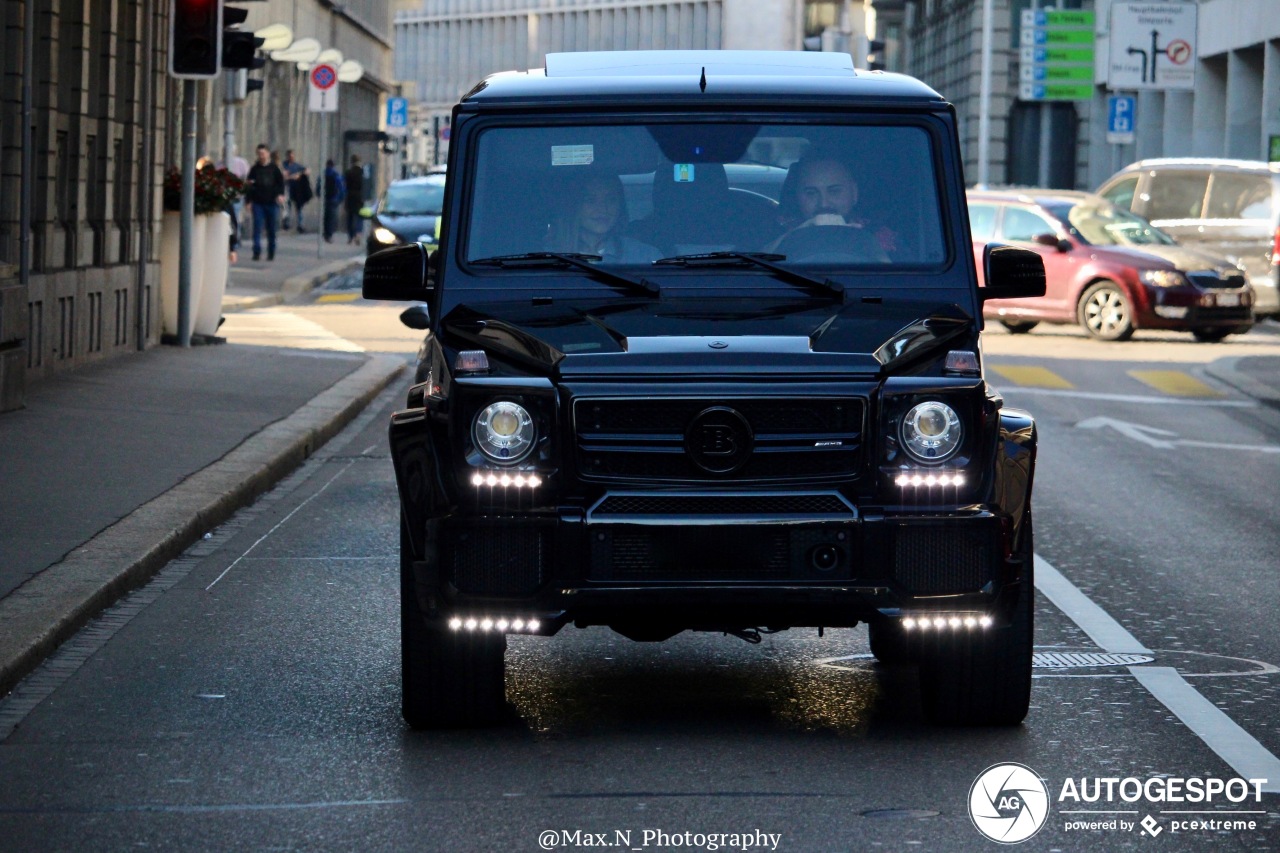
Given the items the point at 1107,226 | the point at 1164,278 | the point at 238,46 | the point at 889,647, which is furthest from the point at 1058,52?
the point at 889,647

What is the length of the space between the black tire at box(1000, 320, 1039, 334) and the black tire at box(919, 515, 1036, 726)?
20.3 meters

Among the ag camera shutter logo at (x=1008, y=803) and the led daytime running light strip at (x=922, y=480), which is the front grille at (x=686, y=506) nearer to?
the led daytime running light strip at (x=922, y=480)

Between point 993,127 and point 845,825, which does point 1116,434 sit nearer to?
point 845,825

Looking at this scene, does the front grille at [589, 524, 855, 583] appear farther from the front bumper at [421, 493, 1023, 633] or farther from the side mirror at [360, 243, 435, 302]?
the side mirror at [360, 243, 435, 302]

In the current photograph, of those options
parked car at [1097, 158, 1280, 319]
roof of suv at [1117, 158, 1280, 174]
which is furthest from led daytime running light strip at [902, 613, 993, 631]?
roof of suv at [1117, 158, 1280, 174]

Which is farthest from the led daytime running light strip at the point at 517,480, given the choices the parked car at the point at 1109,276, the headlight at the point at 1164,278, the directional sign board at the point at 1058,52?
the directional sign board at the point at 1058,52

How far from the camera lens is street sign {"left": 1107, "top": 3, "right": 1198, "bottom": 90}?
41.2 meters

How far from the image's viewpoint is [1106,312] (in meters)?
25.1

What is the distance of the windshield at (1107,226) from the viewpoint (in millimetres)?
25844

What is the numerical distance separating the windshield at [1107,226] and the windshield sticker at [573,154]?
1935 cm

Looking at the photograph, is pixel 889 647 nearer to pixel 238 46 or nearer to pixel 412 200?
pixel 238 46

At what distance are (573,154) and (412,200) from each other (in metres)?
28.4

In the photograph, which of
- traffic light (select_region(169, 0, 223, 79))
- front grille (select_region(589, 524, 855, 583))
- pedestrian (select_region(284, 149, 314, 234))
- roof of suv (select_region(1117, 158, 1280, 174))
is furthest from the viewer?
pedestrian (select_region(284, 149, 314, 234))

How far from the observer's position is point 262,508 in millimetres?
11453
